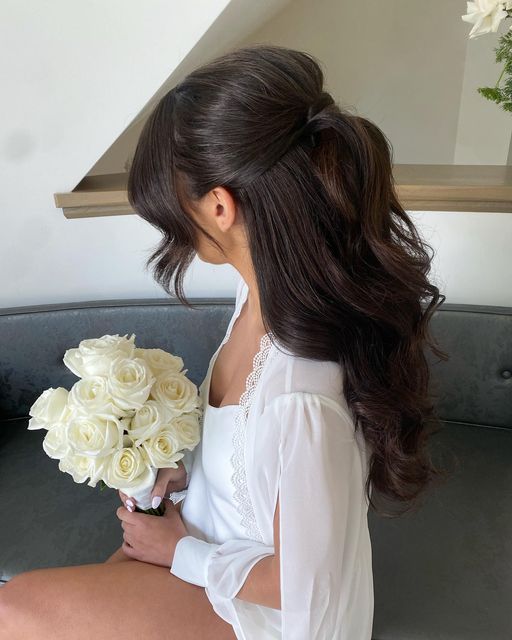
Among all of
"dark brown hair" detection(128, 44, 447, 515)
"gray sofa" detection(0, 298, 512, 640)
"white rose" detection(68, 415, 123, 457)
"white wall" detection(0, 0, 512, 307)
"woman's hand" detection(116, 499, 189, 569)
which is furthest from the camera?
"white wall" detection(0, 0, 512, 307)

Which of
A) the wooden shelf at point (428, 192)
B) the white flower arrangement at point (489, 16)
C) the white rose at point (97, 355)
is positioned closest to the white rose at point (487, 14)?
the white flower arrangement at point (489, 16)

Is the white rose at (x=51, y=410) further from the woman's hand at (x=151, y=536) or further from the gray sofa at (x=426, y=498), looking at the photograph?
the gray sofa at (x=426, y=498)

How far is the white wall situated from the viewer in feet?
5.27

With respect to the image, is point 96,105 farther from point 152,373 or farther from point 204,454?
point 204,454

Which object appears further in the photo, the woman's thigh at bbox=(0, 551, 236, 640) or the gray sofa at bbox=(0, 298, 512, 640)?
the gray sofa at bbox=(0, 298, 512, 640)

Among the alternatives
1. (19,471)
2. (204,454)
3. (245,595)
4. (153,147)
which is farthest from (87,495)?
(153,147)

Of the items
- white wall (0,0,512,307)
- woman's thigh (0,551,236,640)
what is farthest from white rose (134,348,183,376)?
white wall (0,0,512,307)

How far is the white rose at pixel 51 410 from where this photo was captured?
0.99 meters

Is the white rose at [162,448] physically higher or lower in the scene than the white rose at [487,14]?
lower

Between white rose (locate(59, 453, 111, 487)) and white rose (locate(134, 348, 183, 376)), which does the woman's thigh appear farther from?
white rose (locate(134, 348, 183, 376))

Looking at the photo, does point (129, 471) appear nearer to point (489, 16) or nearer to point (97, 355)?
point (97, 355)

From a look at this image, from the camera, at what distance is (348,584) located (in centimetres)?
91

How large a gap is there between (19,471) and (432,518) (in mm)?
1169

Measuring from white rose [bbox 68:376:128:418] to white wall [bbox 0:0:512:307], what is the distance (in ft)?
3.35
